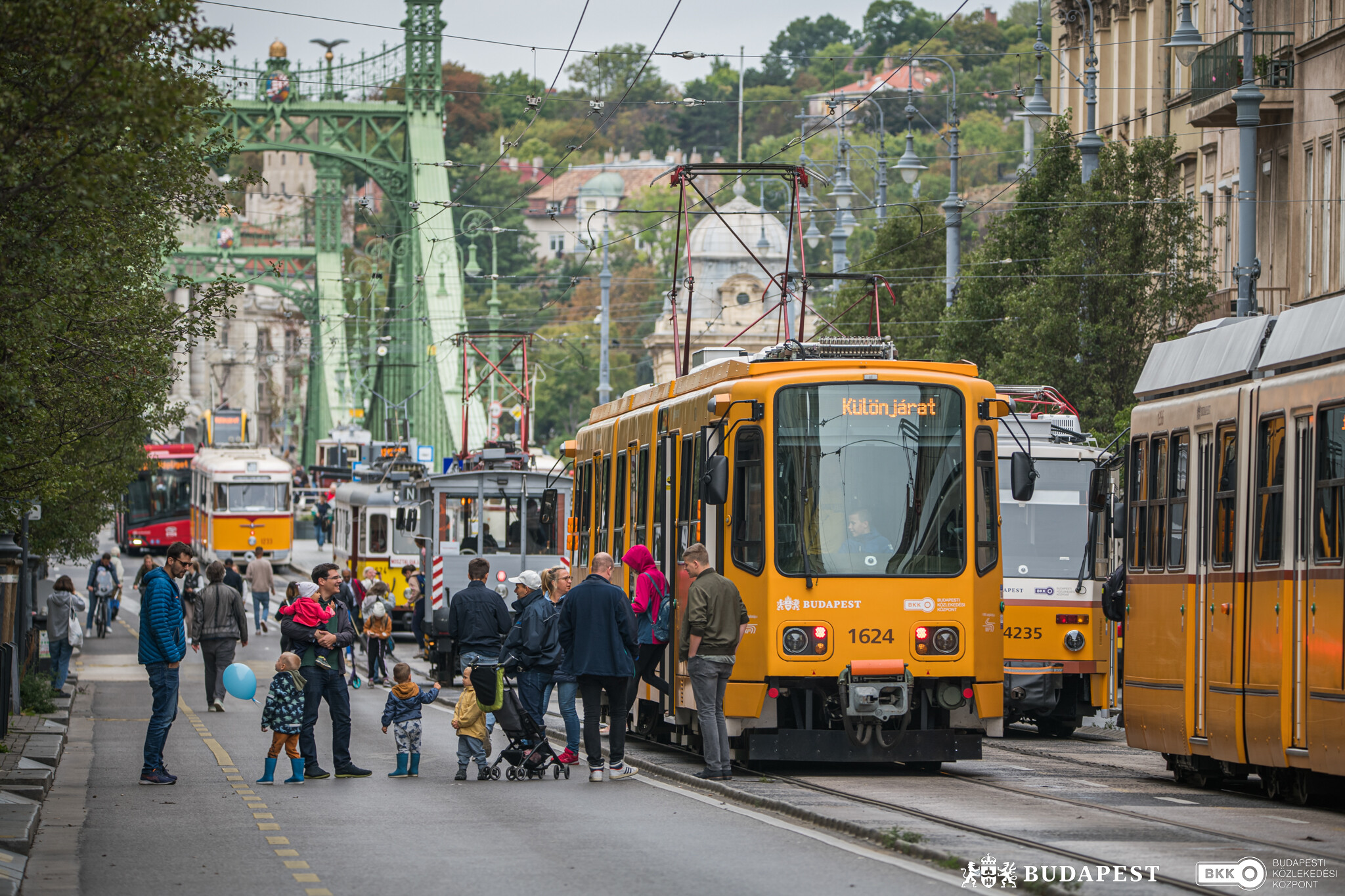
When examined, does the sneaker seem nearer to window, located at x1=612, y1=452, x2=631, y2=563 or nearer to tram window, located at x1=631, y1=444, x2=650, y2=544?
tram window, located at x1=631, y1=444, x2=650, y2=544

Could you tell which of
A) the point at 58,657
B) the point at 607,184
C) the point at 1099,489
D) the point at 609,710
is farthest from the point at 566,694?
the point at 607,184

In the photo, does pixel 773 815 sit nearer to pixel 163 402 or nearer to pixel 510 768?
pixel 510 768

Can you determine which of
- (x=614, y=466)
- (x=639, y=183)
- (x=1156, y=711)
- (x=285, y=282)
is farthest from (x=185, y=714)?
(x=639, y=183)

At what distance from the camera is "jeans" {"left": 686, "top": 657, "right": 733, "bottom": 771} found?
54.4 feet

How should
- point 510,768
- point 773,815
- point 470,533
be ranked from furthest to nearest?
point 470,533, point 510,768, point 773,815

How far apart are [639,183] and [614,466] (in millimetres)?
159050

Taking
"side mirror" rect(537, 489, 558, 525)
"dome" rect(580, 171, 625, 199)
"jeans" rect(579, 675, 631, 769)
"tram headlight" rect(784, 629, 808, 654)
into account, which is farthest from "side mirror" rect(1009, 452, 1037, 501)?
"dome" rect(580, 171, 625, 199)

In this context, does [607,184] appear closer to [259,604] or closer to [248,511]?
[248,511]

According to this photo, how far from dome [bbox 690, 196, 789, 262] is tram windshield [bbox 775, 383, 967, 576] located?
8302 cm

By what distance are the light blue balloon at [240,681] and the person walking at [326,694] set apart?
664 millimetres

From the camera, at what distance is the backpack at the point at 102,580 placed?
1731 inches

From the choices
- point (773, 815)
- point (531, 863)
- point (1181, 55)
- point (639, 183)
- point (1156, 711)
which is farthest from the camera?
point (639, 183)

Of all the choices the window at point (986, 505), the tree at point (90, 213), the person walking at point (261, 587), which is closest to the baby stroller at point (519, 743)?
the window at point (986, 505)

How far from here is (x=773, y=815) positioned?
561 inches
